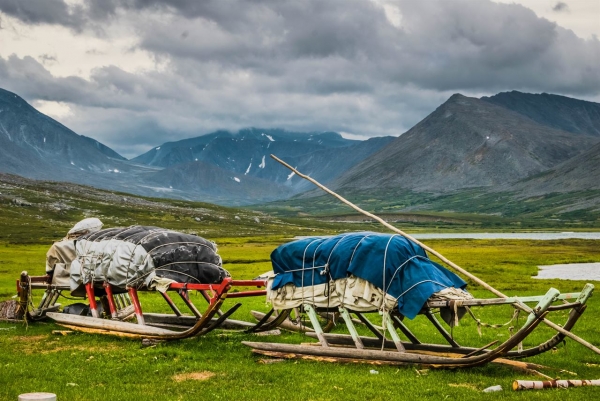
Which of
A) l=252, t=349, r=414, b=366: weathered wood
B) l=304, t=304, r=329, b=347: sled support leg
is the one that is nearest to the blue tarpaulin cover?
l=304, t=304, r=329, b=347: sled support leg

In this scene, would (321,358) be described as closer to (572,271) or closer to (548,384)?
(548,384)

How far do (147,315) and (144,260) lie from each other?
15.7 ft

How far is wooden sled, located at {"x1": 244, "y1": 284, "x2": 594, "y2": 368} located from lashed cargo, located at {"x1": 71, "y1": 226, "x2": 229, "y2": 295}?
21.0 ft

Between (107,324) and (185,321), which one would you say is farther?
(185,321)

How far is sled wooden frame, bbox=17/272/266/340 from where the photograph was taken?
23844 mm

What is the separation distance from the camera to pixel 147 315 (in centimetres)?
3023

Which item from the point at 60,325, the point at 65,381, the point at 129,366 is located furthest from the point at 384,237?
the point at 60,325

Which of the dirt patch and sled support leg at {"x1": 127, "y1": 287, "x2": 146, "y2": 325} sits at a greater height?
sled support leg at {"x1": 127, "y1": 287, "x2": 146, "y2": 325}

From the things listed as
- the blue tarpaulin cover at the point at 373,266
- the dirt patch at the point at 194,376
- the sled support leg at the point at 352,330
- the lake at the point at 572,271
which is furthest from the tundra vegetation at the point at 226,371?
the lake at the point at 572,271

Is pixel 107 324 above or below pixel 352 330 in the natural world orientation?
below

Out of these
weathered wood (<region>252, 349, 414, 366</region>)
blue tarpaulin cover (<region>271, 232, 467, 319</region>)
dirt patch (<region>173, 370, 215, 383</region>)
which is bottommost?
dirt patch (<region>173, 370, 215, 383</region>)

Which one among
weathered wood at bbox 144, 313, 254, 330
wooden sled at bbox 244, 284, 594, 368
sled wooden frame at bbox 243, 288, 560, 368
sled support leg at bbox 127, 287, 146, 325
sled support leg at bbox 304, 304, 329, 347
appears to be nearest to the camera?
wooden sled at bbox 244, 284, 594, 368

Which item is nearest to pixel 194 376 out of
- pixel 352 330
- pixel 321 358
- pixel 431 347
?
pixel 321 358

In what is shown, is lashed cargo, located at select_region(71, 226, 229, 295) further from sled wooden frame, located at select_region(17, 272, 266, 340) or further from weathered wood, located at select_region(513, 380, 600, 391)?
weathered wood, located at select_region(513, 380, 600, 391)
